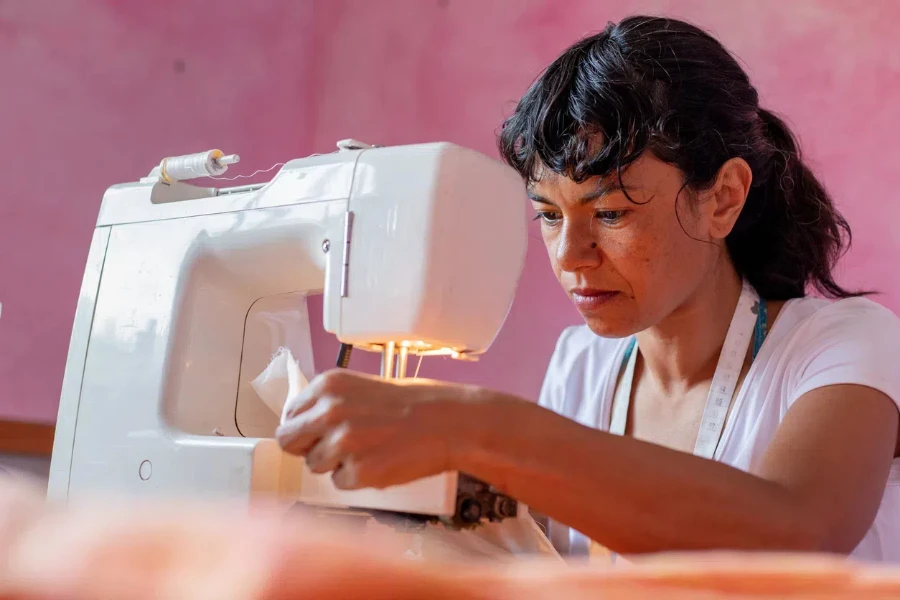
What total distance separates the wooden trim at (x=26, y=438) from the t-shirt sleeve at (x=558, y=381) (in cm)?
110

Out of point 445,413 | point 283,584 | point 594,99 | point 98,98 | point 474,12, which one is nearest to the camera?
point 283,584

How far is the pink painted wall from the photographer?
2.09 meters

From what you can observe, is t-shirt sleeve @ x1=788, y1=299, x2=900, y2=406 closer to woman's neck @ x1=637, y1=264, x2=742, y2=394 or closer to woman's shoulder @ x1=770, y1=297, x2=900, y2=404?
woman's shoulder @ x1=770, y1=297, x2=900, y2=404

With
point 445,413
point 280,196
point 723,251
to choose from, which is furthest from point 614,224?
point 445,413

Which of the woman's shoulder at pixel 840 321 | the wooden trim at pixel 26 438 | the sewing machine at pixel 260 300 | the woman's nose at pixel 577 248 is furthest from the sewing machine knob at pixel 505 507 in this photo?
the wooden trim at pixel 26 438

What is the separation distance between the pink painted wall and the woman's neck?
84 centimetres

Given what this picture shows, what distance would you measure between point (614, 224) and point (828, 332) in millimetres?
315

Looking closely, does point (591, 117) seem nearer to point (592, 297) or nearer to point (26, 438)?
point (592, 297)

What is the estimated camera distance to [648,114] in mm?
→ 1179

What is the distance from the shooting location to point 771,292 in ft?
4.68

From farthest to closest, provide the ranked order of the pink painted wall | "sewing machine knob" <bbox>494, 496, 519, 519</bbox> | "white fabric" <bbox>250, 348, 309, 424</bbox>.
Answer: the pink painted wall
"white fabric" <bbox>250, 348, 309, 424</bbox>
"sewing machine knob" <bbox>494, 496, 519, 519</bbox>

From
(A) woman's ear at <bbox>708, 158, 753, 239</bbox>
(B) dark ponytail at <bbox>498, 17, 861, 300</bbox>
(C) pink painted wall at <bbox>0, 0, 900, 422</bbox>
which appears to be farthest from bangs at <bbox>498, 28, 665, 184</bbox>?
(C) pink painted wall at <bbox>0, 0, 900, 422</bbox>

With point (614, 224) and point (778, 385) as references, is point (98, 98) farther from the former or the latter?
point (778, 385)

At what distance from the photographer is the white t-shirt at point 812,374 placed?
109cm
